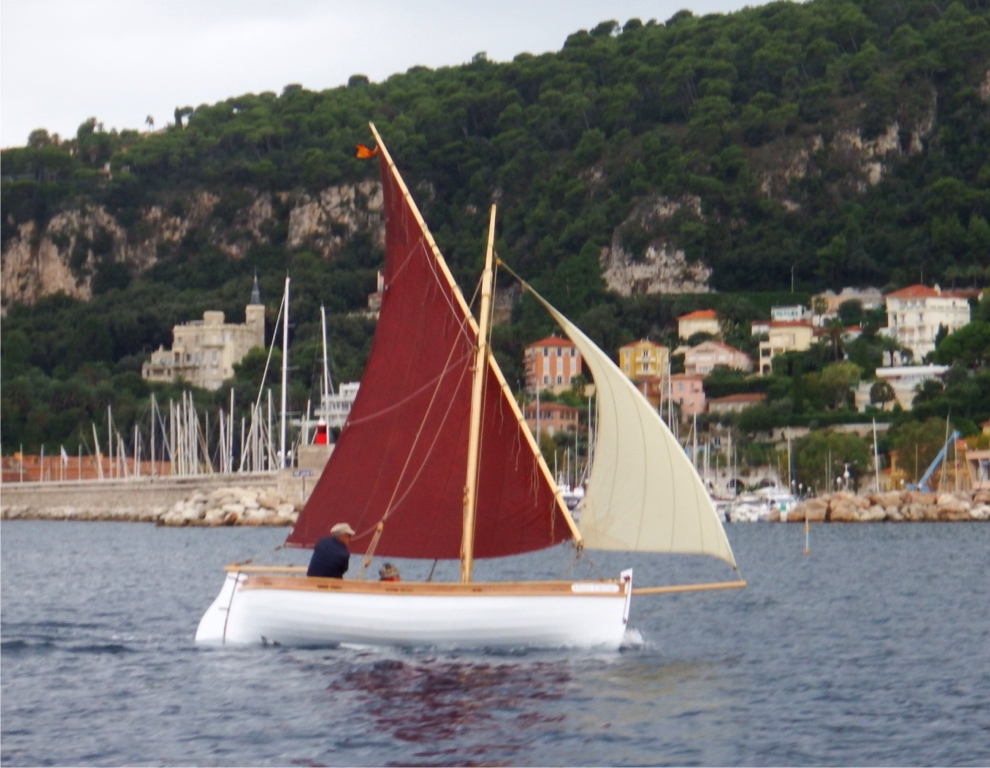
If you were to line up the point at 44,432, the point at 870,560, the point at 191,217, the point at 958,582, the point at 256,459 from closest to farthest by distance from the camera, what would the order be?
the point at 958,582 → the point at 870,560 → the point at 256,459 → the point at 44,432 → the point at 191,217

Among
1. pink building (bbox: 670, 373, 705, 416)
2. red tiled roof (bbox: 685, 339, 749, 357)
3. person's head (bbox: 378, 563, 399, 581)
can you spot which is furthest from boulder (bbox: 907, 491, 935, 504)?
person's head (bbox: 378, 563, 399, 581)

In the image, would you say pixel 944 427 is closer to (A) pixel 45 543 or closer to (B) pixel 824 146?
(A) pixel 45 543

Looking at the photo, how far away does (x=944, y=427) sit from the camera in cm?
9556

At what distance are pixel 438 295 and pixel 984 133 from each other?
150 m

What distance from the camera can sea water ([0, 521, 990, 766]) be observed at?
17688 millimetres

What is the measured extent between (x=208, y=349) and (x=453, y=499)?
417 ft

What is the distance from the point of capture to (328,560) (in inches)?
870

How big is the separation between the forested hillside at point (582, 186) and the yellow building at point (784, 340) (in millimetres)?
11628

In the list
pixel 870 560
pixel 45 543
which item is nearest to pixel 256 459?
pixel 45 543

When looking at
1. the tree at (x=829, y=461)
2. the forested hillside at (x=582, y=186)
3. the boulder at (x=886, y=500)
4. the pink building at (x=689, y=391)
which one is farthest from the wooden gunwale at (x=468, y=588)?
the forested hillside at (x=582, y=186)

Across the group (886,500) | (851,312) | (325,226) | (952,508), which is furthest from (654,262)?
A: (952,508)

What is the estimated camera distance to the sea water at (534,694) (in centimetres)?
1769

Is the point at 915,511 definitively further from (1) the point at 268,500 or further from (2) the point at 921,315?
(2) the point at 921,315

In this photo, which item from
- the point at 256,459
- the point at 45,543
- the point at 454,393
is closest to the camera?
the point at 454,393
